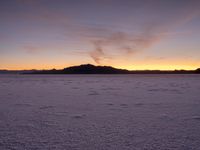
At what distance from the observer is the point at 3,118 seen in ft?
15.0

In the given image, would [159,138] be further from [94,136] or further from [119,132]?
[94,136]

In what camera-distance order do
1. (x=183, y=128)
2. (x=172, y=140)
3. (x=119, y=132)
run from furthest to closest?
(x=183, y=128)
(x=119, y=132)
(x=172, y=140)

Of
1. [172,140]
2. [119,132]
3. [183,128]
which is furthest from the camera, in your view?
[183,128]

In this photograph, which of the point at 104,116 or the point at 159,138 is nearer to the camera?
the point at 159,138

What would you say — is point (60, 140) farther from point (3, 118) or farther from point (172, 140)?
point (3, 118)

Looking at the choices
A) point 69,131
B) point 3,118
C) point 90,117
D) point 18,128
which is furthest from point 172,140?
point 3,118

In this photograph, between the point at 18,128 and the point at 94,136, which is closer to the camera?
the point at 94,136

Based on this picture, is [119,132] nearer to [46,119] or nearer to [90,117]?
[90,117]

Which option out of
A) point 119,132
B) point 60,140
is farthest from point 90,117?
point 60,140

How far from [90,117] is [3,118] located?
1836 millimetres

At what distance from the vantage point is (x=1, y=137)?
3264mm

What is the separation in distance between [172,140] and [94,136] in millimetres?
1157

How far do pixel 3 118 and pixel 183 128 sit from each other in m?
3.58

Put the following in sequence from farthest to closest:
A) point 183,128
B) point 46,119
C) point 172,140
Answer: point 46,119 < point 183,128 < point 172,140
